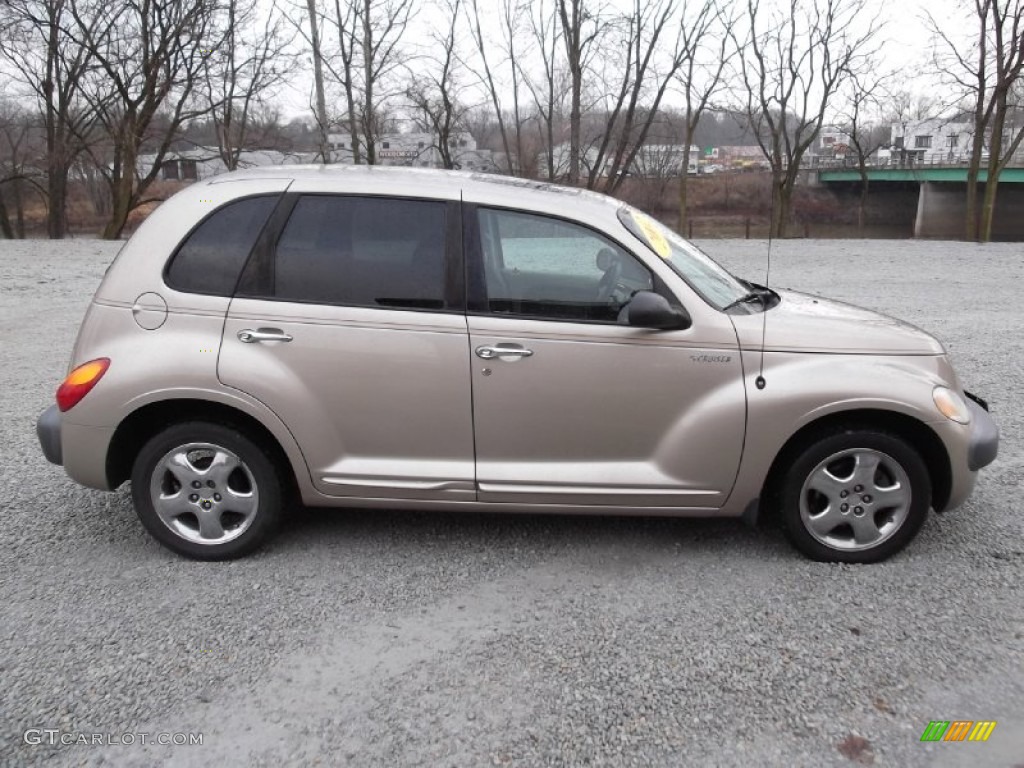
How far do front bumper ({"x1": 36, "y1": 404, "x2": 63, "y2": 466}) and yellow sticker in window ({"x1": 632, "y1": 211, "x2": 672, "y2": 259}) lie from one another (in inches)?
116

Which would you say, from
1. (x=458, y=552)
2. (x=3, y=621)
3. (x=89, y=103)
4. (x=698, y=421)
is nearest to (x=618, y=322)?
(x=698, y=421)

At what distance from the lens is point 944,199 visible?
5431 cm

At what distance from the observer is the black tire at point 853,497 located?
3.34 metres

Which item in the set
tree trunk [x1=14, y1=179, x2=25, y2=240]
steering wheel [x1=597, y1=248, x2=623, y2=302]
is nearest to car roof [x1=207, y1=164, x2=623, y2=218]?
steering wheel [x1=597, y1=248, x2=623, y2=302]

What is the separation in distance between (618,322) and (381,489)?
52.6 inches

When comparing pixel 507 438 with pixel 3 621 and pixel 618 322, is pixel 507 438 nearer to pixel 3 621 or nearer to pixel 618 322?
pixel 618 322

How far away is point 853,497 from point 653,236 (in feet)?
5.02

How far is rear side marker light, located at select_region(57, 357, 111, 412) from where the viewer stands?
11.2 ft

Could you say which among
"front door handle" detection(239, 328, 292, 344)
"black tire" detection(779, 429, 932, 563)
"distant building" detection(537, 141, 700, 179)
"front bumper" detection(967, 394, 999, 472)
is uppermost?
"distant building" detection(537, 141, 700, 179)

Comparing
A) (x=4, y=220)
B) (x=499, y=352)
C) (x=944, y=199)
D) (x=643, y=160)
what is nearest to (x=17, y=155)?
(x=4, y=220)

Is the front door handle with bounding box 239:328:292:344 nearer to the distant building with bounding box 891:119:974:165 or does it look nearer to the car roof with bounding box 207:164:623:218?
the car roof with bounding box 207:164:623:218

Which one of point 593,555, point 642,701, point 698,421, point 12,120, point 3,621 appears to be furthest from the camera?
point 12,120

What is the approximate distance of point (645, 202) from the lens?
148 feet

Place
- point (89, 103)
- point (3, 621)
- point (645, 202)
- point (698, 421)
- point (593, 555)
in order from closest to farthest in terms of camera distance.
Answer: point (3, 621), point (698, 421), point (593, 555), point (89, 103), point (645, 202)
